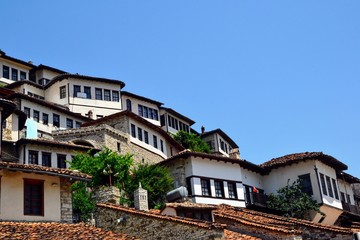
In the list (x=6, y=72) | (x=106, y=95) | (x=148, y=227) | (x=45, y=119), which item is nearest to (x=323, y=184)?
(x=148, y=227)

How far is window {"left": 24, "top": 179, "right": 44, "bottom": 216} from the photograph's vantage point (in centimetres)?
2045

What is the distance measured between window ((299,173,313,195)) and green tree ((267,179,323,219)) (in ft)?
0.99

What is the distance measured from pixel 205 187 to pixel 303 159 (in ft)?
26.8

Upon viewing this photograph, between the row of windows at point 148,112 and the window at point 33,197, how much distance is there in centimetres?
4138

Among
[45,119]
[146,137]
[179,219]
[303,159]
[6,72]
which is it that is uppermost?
[6,72]

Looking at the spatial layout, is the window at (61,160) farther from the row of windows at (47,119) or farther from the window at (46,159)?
the row of windows at (47,119)

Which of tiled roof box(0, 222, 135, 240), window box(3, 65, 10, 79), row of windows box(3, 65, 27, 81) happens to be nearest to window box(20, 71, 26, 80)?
row of windows box(3, 65, 27, 81)

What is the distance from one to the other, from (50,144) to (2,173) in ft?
A: 73.3

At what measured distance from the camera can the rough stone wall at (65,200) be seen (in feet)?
69.9

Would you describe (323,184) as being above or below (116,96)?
below

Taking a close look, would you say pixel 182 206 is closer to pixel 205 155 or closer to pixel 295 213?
pixel 205 155

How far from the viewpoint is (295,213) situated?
39188 mm

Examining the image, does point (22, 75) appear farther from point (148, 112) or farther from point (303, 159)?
point (303, 159)

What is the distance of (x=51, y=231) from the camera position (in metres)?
19.0
